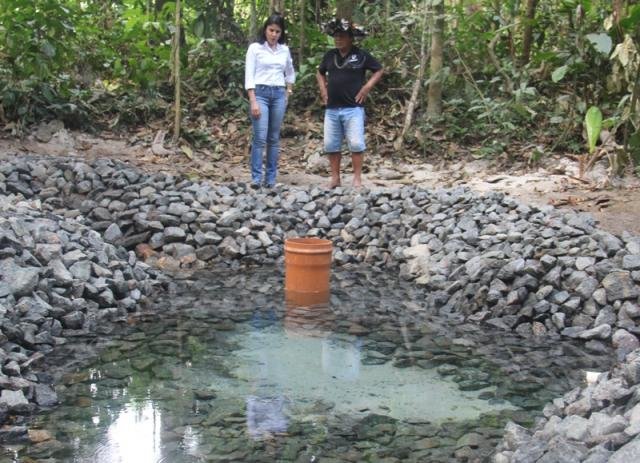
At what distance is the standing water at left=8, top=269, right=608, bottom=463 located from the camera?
3.62 meters

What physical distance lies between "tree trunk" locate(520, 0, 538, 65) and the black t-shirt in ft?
8.71

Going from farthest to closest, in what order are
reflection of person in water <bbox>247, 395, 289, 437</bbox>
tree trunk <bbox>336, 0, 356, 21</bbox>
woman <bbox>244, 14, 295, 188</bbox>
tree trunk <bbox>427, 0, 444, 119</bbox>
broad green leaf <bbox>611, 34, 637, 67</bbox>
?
tree trunk <bbox>336, 0, 356, 21</bbox> → tree trunk <bbox>427, 0, 444, 119</bbox> → woman <bbox>244, 14, 295, 188</bbox> → broad green leaf <bbox>611, 34, 637, 67</bbox> → reflection of person in water <bbox>247, 395, 289, 437</bbox>

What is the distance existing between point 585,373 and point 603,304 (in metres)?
0.86

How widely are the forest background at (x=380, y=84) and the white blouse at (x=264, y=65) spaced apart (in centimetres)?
176

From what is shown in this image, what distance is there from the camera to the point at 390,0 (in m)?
10.9

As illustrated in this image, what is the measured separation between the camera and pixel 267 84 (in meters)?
7.77

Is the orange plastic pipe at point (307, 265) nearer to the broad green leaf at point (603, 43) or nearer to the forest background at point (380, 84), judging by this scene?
the broad green leaf at point (603, 43)

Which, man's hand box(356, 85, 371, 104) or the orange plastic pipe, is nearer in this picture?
the orange plastic pipe

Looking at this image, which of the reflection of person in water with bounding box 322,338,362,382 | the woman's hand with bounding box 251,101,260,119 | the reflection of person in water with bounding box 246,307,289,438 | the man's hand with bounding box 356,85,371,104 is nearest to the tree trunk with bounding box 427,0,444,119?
the man's hand with bounding box 356,85,371,104

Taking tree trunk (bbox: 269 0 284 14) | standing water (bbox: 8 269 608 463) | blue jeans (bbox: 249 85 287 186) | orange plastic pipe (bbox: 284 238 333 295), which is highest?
tree trunk (bbox: 269 0 284 14)

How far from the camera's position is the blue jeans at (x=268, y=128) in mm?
7805

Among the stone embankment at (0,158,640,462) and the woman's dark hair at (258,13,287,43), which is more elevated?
the woman's dark hair at (258,13,287,43)

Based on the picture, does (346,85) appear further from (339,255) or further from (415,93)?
(415,93)

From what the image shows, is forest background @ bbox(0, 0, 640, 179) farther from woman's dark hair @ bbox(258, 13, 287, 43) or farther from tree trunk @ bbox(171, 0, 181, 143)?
woman's dark hair @ bbox(258, 13, 287, 43)
